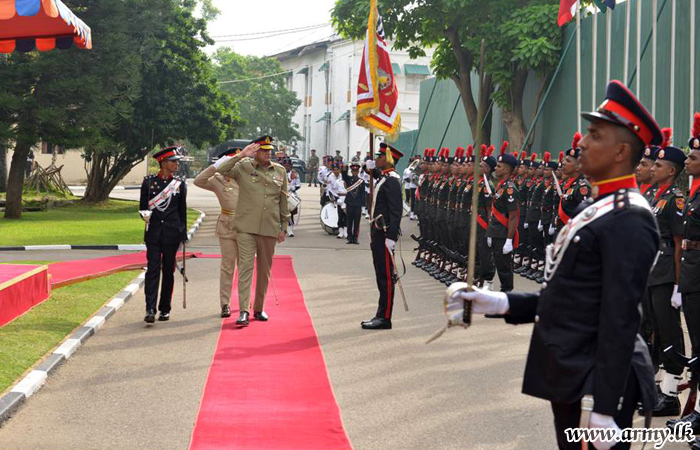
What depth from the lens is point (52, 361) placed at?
28.4 feet

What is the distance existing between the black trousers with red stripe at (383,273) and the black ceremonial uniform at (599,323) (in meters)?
7.17

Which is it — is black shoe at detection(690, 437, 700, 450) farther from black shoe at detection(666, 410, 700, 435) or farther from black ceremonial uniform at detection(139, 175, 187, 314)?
black ceremonial uniform at detection(139, 175, 187, 314)

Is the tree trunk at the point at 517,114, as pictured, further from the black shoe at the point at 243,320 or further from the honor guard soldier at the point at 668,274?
the honor guard soldier at the point at 668,274

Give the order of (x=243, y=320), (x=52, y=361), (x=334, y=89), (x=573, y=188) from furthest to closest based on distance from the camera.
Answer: (x=334, y=89)
(x=573, y=188)
(x=243, y=320)
(x=52, y=361)

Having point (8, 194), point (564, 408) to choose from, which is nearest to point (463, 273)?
point (564, 408)

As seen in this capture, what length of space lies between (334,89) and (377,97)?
58176 mm

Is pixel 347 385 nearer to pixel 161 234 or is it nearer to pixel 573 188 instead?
pixel 161 234

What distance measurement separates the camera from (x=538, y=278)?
1652 centimetres

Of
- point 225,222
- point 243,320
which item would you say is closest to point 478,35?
point 225,222

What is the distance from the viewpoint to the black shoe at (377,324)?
36.7 ft

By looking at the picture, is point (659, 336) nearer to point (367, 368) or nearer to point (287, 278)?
Result: point (367, 368)

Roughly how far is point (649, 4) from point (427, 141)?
72.0ft

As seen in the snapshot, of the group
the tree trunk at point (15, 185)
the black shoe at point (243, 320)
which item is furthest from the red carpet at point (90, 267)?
the tree trunk at point (15, 185)

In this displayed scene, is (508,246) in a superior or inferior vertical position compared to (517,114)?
inferior
